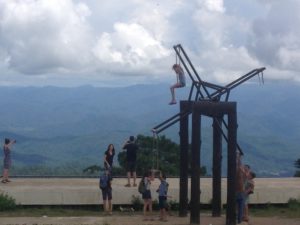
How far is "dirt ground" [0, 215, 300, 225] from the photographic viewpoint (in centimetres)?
1972

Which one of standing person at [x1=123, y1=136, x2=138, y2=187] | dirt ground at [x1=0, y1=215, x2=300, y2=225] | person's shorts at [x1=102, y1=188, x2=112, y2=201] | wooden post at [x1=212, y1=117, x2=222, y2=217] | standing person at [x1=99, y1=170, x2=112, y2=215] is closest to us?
dirt ground at [x1=0, y1=215, x2=300, y2=225]

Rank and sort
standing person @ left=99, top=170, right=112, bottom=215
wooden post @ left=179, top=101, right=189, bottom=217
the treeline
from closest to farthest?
wooden post @ left=179, top=101, right=189, bottom=217 < standing person @ left=99, top=170, right=112, bottom=215 < the treeline

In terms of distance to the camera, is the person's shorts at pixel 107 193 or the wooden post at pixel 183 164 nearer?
the wooden post at pixel 183 164

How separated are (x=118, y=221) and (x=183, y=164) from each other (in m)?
2.49

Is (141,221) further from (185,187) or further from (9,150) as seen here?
(9,150)

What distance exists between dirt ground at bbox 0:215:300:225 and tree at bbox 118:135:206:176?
15390mm

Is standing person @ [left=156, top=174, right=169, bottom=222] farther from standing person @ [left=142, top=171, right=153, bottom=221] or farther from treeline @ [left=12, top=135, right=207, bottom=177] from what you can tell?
treeline @ [left=12, top=135, right=207, bottom=177]

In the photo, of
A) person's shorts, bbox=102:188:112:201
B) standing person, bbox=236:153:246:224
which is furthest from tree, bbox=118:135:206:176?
standing person, bbox=236:153:246:224

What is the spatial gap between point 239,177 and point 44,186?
273 inches

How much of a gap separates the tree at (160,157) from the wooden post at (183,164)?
49.2ft

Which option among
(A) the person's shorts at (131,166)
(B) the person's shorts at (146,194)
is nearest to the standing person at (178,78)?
(B) the person's shorts at (146,194)

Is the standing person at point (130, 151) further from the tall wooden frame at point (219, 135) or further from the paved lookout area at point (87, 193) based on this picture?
the tall wooden frame at point (219, 135)

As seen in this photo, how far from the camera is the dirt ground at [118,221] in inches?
776

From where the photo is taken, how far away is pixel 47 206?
74.7 ft
